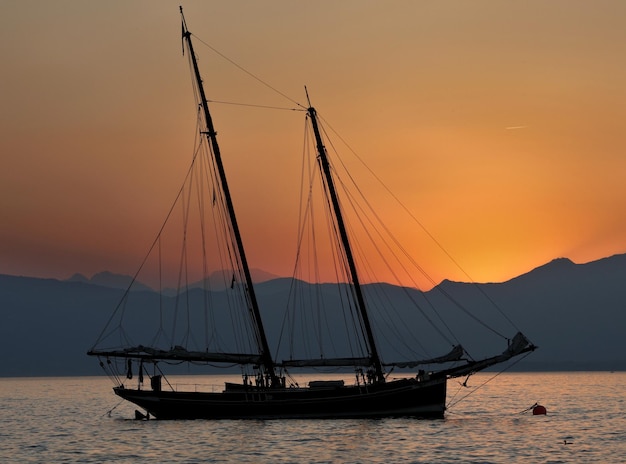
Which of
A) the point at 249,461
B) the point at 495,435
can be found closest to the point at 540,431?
the point at 495,435

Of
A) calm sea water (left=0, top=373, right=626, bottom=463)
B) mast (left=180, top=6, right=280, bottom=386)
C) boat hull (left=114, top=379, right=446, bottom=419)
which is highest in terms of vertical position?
mast (left=180, top=6, right=280, bottom=386)

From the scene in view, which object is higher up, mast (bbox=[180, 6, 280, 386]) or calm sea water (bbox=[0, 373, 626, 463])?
mast (bbox=[180, 6, 280, 386])

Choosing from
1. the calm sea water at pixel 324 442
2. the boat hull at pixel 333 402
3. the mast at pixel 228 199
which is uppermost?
the mast at pixel 228 199

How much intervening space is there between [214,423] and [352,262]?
2322 cm

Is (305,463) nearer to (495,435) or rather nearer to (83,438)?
(495,435)

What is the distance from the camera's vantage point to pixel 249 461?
69.8 meters

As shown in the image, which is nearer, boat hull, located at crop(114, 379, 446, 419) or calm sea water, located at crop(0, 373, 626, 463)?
calm sea water, located at crop(0, 373, 626, 463)

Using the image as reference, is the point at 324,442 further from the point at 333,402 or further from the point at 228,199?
the point at 228,199

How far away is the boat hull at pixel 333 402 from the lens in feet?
285

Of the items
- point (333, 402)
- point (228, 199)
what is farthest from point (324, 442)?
point (228, 199)

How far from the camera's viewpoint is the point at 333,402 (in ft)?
287

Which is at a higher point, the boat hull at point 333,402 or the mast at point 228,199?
the mast at point 228,199

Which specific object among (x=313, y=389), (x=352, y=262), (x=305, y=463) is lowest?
(x=305, y=463)

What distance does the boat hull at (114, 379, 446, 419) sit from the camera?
8675cm
